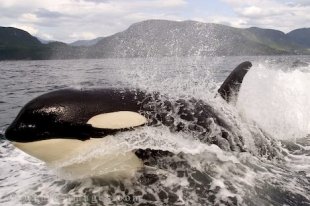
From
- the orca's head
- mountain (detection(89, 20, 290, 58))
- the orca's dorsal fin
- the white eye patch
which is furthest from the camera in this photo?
mountain (detection(89, 20, 290, 58))

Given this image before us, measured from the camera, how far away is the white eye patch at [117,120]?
6.84 metres

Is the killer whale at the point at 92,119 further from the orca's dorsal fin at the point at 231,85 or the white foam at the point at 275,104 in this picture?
the white foam at the point at 275,104

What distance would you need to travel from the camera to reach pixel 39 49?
184750 millimetres

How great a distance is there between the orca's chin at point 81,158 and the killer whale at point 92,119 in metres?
0.02

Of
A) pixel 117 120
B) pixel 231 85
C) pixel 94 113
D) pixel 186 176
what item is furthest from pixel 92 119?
pixel 231 85

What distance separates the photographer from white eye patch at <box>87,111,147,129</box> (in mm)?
6844

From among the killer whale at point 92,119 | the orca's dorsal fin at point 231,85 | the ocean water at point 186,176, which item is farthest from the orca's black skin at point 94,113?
the orca's dorsal fin at point 231,85

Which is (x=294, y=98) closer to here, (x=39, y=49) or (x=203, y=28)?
(x=203, y=28)

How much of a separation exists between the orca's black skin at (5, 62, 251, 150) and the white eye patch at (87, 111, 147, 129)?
0.06 meters

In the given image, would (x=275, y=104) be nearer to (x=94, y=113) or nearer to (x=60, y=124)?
(x=94, y=113)

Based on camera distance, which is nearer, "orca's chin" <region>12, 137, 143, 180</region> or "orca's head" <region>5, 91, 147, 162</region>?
"orca's head" <region>5, 91, 147, 162</region>

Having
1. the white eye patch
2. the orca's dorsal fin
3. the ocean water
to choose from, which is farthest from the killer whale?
the orca's dorsal fin

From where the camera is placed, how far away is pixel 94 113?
686cm

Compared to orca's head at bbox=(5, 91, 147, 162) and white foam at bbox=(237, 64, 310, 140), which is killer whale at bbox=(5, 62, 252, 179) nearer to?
orca's head at bbox=(5, 91, 147, 162)
